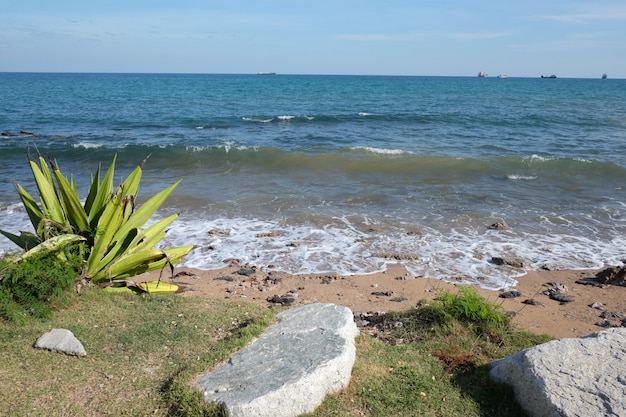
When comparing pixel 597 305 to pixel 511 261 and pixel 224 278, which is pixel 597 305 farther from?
pixel 224 278

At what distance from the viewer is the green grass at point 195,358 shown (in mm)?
4059

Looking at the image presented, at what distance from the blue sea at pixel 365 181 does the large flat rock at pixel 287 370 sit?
3672 millimetres

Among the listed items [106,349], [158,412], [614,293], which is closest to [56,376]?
[106,349]

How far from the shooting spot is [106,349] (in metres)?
4.84

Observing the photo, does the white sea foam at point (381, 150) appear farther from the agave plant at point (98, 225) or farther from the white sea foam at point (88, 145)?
the agave plant at point (98, 225)

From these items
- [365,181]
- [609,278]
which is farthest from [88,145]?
[609,278]

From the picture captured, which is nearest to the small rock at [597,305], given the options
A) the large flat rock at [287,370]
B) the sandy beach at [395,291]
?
the sandy beach at [395,291]

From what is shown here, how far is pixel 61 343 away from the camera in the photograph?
4727mm

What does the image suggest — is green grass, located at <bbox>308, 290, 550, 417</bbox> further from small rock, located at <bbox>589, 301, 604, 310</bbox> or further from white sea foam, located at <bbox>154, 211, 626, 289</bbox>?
white sea foam, located at <bbox>154, 211, 626, 289</bbox>

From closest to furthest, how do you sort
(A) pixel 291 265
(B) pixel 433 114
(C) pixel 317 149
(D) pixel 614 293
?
(D) pixel 614 293 → (A) pixel 291 265 → (C) pixel 317 149 → (B) pixel 433 114

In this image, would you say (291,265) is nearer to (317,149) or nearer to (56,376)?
(56,376)

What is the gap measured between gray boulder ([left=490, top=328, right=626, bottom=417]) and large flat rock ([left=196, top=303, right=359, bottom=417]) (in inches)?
53.6

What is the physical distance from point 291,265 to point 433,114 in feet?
93.9

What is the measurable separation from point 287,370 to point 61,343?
2165 millimetres
